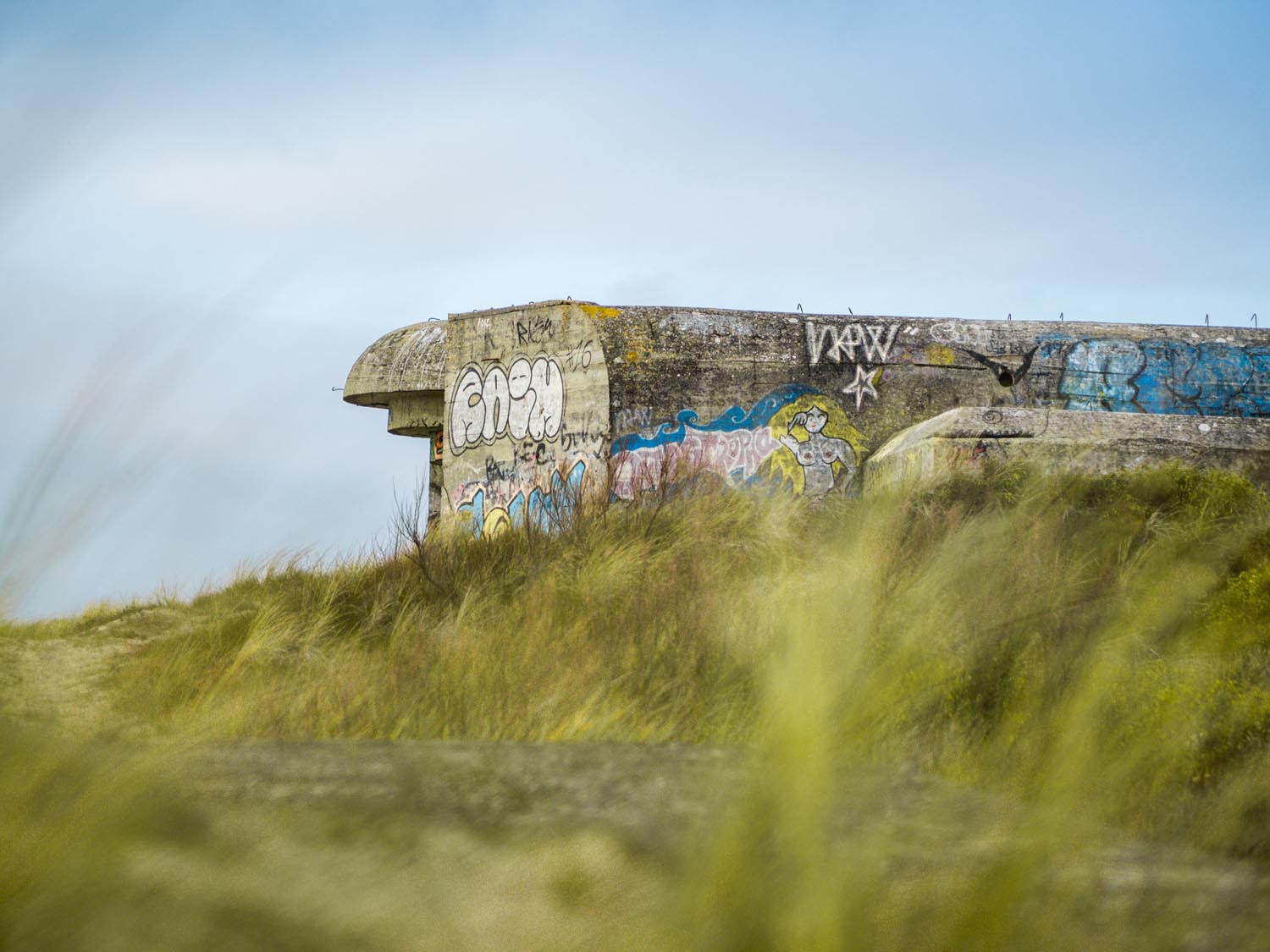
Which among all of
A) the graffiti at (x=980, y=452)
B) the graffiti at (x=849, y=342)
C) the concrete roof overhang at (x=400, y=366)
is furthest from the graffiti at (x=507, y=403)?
the graffiti at (x=980, y=452)

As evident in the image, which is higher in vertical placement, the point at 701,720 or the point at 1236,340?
the point at 1236,340

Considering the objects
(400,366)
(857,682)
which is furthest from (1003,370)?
(857,682)

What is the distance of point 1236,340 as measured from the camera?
11.3 meters

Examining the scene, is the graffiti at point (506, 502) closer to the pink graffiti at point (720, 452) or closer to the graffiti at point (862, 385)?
the pink graffiti at point (720, 452)

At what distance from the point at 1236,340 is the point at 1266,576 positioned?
729 centimetres

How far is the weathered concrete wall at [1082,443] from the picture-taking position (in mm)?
7824

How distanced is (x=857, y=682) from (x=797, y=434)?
7.07 metres

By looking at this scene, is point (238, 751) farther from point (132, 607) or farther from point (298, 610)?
point (132, 607)

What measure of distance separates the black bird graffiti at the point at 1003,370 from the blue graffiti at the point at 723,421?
5.75 feet

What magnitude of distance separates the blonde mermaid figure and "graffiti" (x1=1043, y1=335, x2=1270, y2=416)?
7.73 feet

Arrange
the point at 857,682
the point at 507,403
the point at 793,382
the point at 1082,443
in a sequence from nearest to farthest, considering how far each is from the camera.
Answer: the point at 857,682, the point at 1082,443, the point at 793,382, the point at 507,403

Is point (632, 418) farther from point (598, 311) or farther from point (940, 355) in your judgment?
point (940, 355)

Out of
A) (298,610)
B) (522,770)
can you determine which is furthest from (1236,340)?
(522,770)

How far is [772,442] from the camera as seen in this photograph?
1067 centimetres
